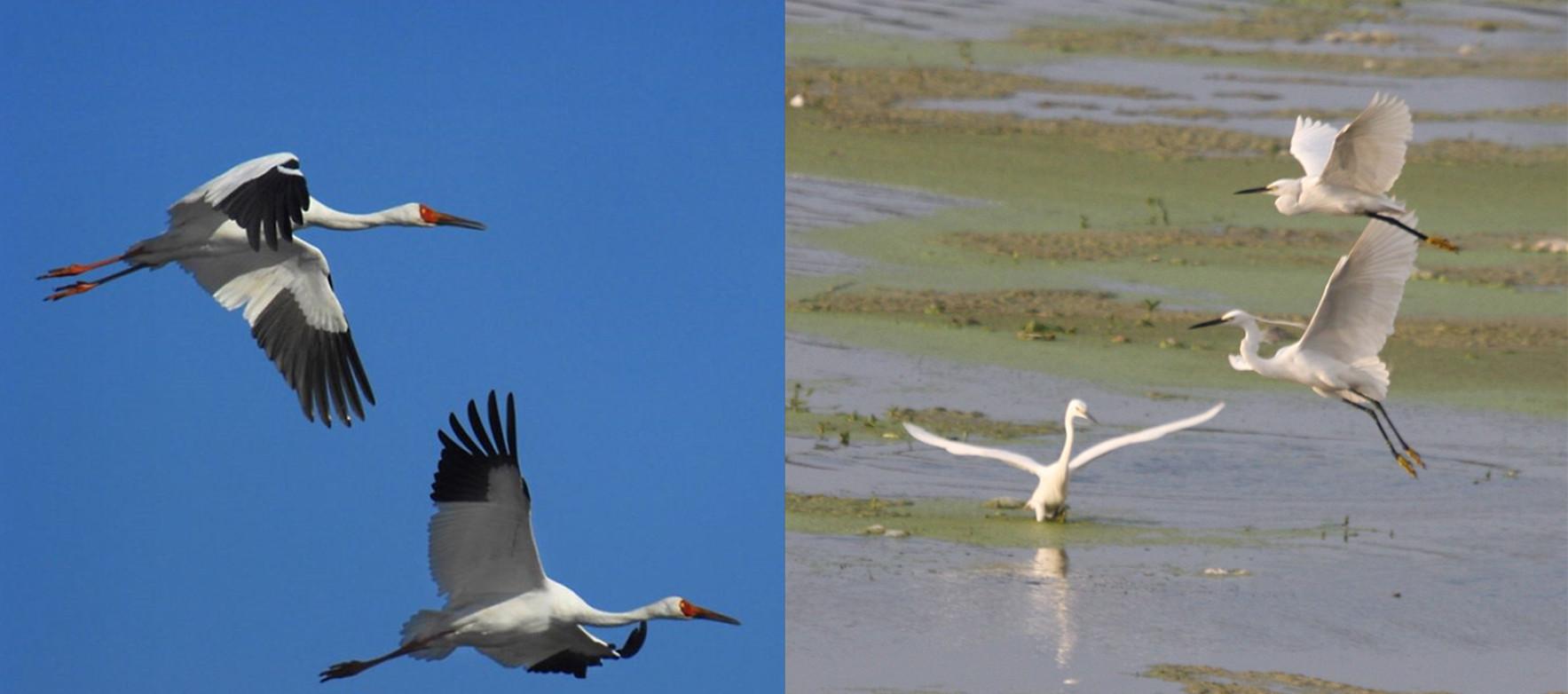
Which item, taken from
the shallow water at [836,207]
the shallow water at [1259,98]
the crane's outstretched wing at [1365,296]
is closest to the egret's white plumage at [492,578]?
the crane's outstretched wing at [1365,296]

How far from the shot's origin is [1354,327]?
7297 mm

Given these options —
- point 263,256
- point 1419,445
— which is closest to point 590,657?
point 263,256

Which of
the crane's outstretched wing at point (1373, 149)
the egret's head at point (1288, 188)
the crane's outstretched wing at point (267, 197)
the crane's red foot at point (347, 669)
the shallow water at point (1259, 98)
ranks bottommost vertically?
the crane's red foot at point (347, 669)

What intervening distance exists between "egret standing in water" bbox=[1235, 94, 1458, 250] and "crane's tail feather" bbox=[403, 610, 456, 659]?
2.36 m

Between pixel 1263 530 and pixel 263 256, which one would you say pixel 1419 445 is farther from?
pixel 263 256

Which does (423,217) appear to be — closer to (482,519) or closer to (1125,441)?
(482,519)

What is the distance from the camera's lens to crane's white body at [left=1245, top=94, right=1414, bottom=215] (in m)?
7.00

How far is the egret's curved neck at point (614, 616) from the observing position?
6.92 meters

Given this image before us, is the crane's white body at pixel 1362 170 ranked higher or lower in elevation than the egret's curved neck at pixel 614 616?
higher

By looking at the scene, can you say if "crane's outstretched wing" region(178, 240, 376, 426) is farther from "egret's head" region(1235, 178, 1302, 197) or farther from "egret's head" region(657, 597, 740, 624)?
"egret's head" region(1235, 178, 1302, 197)

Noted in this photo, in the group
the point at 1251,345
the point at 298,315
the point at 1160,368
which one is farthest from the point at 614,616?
the point at 1160,368

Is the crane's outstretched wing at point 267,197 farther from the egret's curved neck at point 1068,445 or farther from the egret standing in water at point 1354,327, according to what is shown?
the egret's curved neck at point 1068,445

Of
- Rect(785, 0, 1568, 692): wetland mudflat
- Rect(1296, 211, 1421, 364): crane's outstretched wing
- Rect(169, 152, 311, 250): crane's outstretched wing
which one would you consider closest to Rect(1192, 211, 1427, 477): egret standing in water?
Rect(1296, 211, 1421, 364): crane's outstretched wing

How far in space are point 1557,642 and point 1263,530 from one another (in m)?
1.03
